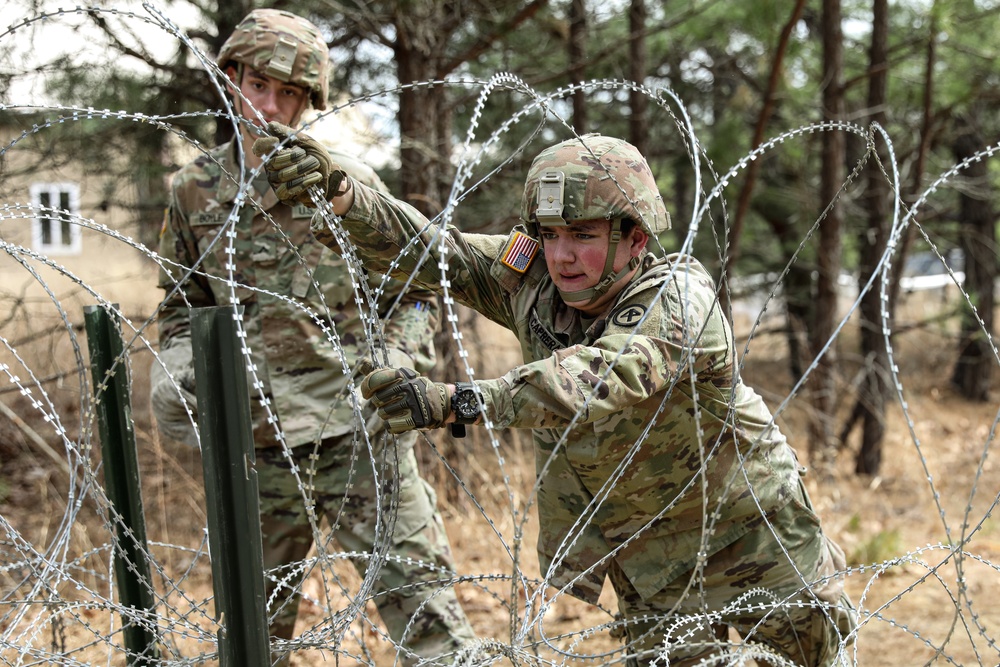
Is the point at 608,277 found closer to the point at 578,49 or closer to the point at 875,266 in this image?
the point at 578,49

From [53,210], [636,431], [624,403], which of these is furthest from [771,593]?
[53,210]

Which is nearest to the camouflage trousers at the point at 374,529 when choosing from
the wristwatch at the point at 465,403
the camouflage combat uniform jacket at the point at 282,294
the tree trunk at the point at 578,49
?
the camouflage combat uniform jacket at the point at 282,294

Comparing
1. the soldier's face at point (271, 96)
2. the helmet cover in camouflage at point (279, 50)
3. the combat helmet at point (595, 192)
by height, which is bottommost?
the combat helmet at point (595, 192)

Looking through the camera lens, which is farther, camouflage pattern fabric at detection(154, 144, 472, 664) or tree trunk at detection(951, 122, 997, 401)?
tree trunk at detection(951, 122, 997, 401)

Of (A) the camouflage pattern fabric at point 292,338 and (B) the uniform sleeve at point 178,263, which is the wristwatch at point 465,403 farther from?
(B) the uniform sleeve at point 178,263

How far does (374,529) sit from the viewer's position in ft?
10.5

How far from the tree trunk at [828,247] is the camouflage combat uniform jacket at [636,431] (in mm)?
4820

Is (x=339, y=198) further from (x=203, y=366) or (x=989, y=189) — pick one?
(x=989, y=189)

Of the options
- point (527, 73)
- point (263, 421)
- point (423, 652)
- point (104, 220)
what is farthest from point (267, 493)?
point (527, 73)

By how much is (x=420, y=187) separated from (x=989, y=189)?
7.55 meters

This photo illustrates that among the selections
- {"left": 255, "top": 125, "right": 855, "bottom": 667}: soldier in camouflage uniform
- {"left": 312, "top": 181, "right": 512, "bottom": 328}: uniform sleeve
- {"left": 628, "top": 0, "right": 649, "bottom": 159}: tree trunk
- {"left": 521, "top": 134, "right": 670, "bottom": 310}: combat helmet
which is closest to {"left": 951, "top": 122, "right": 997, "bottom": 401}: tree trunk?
{"left": 628, "top": 0, "right": 649, "bottom": 159}: tree trunk

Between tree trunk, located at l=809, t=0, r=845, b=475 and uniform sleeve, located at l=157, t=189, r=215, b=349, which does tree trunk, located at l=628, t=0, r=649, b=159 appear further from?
uniform sleeve, located at l=157, t=189, r=215, b=349

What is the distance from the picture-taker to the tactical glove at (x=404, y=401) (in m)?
1.96

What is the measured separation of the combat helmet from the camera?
233 centimetres
